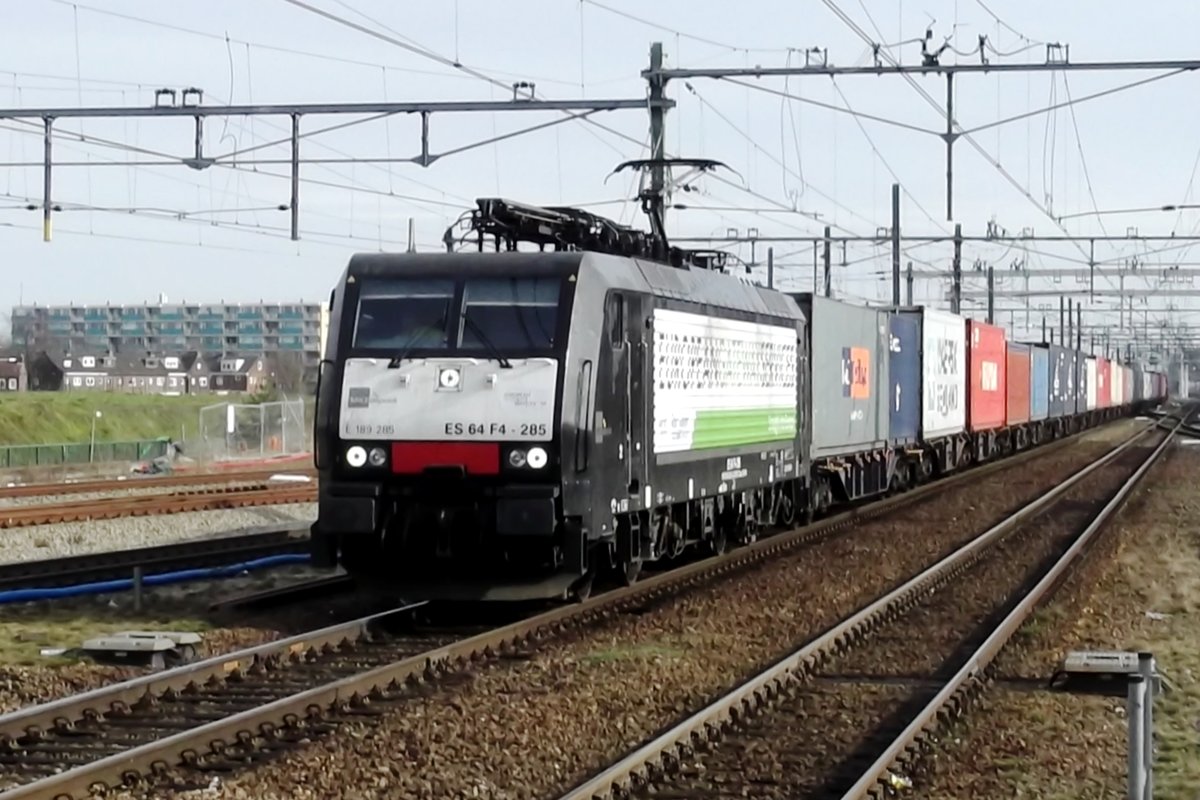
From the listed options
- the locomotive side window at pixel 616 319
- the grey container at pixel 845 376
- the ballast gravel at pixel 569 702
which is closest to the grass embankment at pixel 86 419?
the grey container at pixel 845 376

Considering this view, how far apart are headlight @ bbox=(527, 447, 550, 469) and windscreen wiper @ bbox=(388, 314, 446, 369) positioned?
1262mm

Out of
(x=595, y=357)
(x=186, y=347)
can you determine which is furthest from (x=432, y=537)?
(x=186, y=347)

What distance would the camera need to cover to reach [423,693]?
10883 millimetres

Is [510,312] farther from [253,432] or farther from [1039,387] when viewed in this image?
[1039,387]

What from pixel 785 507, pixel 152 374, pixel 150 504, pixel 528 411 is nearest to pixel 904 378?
pixel 785 507

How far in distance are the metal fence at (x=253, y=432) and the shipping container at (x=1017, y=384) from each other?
19295mm

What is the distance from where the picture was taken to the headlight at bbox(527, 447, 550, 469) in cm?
1293

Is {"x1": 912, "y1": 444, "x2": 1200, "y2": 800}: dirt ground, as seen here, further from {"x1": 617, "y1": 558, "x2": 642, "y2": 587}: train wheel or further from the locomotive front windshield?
the locomotive front windshield

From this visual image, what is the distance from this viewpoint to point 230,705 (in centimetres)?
1031

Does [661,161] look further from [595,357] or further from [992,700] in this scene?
[992,700]

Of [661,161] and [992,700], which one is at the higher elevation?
[661,161]

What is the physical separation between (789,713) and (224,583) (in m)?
8.11

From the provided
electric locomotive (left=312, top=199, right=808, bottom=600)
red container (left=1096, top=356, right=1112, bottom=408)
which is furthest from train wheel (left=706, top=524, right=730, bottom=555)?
red container (left=1096, top=356, right=1112, bottom=408)

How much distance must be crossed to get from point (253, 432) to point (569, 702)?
37932 mm
